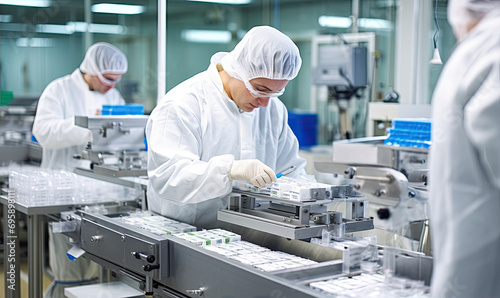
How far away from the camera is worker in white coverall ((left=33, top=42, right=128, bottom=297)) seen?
319 cm

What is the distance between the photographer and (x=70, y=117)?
3373mm

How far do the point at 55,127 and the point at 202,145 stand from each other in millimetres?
1413

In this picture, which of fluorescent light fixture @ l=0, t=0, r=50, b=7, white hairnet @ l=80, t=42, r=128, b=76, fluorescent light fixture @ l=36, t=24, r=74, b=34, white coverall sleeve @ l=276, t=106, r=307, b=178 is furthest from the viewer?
fluorescent light fixture @ l=36, t=24, r=74, b=34

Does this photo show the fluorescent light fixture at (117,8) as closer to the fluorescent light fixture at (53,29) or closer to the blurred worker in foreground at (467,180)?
the fluorescent light fixture at (53,29)

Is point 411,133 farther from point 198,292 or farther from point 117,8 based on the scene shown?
point 117,8

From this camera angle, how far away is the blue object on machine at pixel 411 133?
2576 mm

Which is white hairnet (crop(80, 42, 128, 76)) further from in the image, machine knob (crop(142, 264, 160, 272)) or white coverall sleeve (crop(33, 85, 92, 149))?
machine knob (crop(142, 264, 160, 272))

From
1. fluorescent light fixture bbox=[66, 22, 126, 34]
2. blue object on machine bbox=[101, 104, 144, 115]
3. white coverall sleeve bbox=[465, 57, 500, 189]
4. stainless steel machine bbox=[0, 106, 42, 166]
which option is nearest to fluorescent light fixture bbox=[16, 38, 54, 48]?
fluorescent light fixture bbox=[66, 22, 126, 34]

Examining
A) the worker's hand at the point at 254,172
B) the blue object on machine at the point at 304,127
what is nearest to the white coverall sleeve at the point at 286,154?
the worker's hand at the point at 254,172

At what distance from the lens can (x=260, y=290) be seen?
141 cm

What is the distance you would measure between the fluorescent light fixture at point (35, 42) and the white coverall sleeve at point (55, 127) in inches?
76.8

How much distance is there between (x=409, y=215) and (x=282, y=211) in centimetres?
45

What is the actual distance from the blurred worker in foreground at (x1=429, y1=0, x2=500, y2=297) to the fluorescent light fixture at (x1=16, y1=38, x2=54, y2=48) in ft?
15.1

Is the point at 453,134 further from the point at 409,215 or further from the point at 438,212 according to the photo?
the point at 409,215
